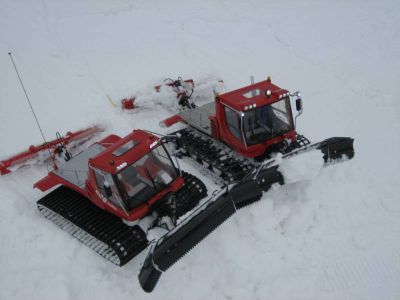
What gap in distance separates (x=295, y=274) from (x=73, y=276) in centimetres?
381

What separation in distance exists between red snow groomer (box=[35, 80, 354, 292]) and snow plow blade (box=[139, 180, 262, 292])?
0.02 m

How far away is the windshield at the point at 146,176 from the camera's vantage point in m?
7.81

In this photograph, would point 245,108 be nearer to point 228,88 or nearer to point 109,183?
point 109,183

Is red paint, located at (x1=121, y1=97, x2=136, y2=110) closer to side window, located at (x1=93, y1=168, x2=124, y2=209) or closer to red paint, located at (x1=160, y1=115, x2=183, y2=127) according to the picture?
red paint, located at (x1=160, y1=115, x2=183, y2=127)

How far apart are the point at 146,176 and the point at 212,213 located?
1397 mm

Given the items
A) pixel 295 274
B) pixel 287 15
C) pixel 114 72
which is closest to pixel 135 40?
pixel 114 72

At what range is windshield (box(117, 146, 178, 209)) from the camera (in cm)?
781

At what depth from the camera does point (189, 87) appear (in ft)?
38.8

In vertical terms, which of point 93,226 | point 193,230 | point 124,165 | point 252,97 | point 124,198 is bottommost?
point 193,230

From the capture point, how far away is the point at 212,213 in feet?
25.2

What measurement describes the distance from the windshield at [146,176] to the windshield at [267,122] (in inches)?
71.1

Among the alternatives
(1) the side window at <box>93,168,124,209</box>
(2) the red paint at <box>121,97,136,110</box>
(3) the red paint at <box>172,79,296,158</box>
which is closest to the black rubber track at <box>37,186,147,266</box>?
(1) the side window at <box>93,168,124,209</box>

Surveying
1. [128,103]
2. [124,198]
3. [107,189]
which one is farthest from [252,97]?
[128,103]

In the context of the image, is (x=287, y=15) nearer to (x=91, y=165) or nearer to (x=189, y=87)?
(x=189, y=87)
